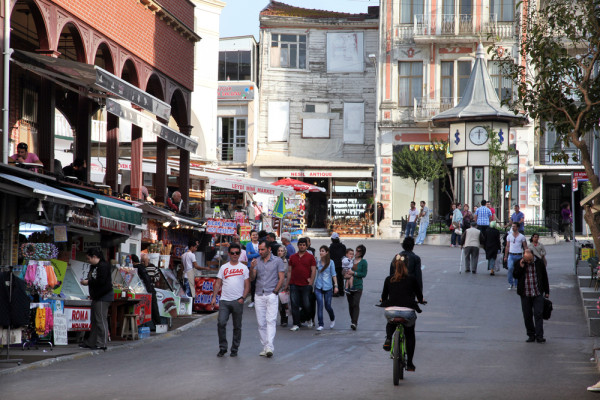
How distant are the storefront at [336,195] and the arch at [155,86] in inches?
921

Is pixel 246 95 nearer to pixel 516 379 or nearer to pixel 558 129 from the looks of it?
pixel 558 129

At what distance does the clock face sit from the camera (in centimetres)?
3872

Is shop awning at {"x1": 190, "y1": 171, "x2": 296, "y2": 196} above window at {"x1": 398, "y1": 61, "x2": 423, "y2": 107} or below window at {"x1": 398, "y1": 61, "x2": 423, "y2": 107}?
below

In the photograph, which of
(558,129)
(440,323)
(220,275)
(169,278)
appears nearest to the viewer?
(220,275)

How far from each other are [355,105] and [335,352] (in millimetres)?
37595

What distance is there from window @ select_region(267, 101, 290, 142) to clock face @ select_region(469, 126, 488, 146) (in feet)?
49.2

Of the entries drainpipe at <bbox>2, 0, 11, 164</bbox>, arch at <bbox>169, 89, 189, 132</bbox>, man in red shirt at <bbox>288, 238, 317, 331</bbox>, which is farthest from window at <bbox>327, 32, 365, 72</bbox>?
drainpipe at <bbox>2, 0, 11, 164</bbox>

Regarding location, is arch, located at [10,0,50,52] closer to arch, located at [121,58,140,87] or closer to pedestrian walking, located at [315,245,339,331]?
arch, located at [121,58,140,87]

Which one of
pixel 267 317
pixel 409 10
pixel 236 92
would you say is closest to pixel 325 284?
pixel 267 317

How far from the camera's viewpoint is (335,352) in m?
14.7

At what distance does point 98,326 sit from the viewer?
48.9 feet

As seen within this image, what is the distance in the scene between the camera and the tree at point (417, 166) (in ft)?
152

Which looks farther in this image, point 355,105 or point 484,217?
point 355,105

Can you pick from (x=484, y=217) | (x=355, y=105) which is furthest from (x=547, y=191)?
(x=484, y=217)
